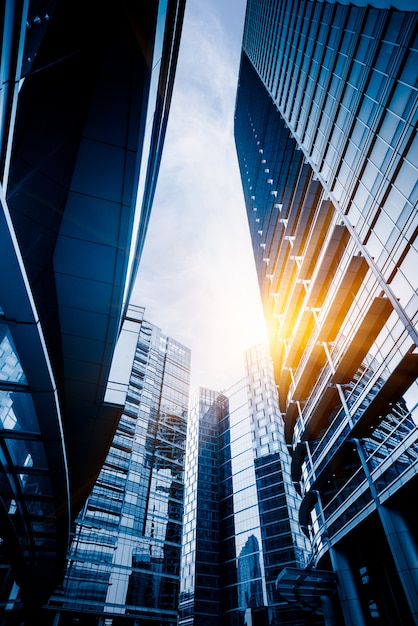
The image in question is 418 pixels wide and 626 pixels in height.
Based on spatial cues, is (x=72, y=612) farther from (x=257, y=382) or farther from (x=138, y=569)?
(x=257, y=382)

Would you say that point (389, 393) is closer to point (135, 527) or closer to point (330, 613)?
point (330, 613)

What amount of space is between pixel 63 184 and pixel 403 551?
18.0 m

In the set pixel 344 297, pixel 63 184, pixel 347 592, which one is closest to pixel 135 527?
pixel 347 592

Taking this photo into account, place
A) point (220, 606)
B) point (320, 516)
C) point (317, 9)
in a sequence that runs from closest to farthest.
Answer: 1. point (317, 9)
2. point (320, 516)
3. point (220, 606)

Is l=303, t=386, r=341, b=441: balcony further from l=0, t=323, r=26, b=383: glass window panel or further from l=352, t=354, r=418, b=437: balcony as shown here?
l=0, t=323, r=26, b=383: glass window panel

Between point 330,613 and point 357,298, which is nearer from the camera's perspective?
point 357,298

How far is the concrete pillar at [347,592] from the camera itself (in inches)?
738

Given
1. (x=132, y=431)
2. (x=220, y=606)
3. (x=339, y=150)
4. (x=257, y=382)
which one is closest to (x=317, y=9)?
(x=339, y=150)

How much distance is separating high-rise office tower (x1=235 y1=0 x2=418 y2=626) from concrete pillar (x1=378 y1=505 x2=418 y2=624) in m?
0.04

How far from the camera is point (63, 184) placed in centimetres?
589

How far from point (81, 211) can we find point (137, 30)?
2.78 metres

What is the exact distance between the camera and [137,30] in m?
4.64

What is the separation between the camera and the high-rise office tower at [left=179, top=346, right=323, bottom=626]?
2463 inches

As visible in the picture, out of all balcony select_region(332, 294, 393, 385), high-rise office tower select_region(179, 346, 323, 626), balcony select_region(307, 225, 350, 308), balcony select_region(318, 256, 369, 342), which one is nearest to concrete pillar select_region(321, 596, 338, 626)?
balcony select_region(332, 294, 393, 385)
